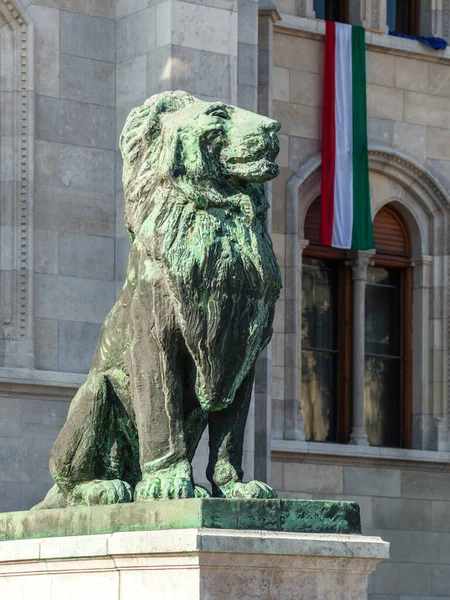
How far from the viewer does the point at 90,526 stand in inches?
298

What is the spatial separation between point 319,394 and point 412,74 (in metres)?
3.95

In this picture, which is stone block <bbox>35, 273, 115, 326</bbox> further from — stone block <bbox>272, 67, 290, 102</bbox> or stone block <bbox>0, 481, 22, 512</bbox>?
stone block <bbox>272, 67, 290, 102</bbox>

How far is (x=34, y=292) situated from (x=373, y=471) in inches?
217

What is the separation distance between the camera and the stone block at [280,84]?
68.1ft

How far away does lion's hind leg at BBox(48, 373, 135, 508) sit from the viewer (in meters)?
7.98

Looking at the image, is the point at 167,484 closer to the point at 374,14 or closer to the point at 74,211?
the point at 74,211

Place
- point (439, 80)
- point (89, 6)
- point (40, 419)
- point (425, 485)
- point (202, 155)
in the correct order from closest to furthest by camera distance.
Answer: point (202, 155) < point (40, 419) < point (89, 6) < point (425, 485) < point (439, 80)

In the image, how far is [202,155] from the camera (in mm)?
7531

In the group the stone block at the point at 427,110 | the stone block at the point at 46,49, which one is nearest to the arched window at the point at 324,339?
the stone block at the point at 427,110

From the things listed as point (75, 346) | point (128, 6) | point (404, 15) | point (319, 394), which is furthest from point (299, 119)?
point (75, 346)

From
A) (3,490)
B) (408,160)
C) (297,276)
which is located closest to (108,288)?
(3,490)

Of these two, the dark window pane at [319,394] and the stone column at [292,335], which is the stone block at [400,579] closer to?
the dark window pane at [319,394]

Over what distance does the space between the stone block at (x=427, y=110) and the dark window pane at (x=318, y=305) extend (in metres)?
2.07

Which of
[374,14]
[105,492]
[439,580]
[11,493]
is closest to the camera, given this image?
[105,492]
